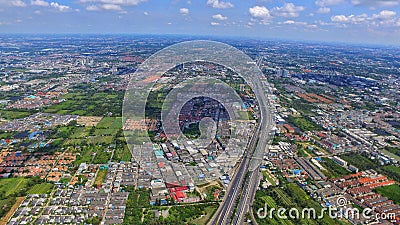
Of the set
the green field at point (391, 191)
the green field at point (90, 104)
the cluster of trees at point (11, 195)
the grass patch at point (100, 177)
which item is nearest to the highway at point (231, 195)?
the grass patch at point (100, 177)

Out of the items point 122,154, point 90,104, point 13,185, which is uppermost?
point 90,104

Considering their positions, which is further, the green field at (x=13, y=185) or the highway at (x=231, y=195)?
the green field at (x=13, y=185)

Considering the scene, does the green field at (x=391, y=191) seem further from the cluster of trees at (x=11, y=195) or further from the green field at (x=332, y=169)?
the cluster of trees at (x=11, y=195)

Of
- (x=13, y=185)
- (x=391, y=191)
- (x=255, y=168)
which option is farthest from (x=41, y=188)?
(x=391, y=191)

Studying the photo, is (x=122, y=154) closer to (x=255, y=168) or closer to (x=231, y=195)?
(x=231, y=195)

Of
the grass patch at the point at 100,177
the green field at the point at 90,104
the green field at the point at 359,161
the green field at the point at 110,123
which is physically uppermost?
the green field at the point at 90,104

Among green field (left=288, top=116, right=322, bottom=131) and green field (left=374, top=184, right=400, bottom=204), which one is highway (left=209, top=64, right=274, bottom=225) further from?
green field (left=374, top=184, right=400, bottom=204)

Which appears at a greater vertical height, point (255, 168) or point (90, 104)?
point (90, 104)
